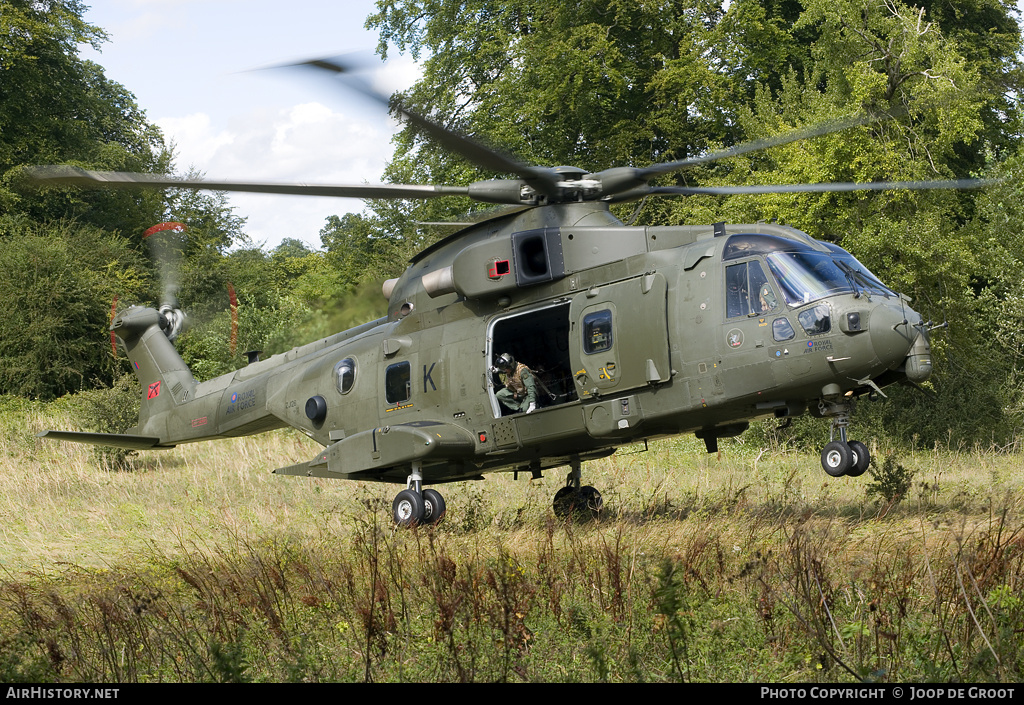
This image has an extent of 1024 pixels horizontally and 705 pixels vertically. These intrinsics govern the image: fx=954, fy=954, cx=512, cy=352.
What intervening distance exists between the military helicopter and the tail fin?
3.97ft

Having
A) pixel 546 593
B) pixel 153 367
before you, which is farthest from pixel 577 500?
pixel 153 367

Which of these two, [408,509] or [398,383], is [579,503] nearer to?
[408,509]

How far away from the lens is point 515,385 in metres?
10.8

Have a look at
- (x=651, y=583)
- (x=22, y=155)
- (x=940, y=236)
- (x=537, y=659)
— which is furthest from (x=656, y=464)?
(x=22, y=155)

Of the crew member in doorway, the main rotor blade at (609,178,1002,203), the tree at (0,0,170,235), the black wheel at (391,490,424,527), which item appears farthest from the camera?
the tree at (0,0,170,235)

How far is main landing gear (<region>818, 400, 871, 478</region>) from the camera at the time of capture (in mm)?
9062

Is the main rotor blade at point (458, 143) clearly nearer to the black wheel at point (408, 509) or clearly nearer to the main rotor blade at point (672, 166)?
the main rotor blade at point (672, 166)

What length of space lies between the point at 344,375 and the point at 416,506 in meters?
2.22

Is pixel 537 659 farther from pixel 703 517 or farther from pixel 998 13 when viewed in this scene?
pixel 998 13

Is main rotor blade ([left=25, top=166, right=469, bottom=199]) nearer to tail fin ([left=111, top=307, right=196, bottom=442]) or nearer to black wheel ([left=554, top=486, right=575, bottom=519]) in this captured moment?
black wheel ([left=554, top=486, right=575, bottom=519])

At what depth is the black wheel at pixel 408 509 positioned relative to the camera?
10.8 meters

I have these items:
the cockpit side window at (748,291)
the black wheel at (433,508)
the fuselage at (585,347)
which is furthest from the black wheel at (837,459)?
the black wheel at (433,508)

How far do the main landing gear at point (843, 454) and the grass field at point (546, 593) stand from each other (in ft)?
1.89

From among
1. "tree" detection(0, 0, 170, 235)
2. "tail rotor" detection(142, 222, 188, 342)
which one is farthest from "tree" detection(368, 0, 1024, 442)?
"tree" detection(0, 0, 170, 235)
